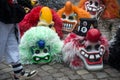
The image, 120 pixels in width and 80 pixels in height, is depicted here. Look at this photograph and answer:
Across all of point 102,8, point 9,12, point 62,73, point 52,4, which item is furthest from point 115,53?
point 52,4

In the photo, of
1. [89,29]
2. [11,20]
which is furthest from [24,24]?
[11,20]

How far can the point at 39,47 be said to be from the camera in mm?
4125

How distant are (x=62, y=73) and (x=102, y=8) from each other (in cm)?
260

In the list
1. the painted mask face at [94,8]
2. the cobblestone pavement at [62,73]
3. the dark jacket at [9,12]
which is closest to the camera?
the dark jacket at [9,12]

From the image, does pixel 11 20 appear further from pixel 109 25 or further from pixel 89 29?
pixel 109 25

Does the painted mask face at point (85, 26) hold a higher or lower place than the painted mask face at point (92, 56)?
higher

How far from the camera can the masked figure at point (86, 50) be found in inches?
156

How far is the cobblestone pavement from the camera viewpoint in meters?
3.79

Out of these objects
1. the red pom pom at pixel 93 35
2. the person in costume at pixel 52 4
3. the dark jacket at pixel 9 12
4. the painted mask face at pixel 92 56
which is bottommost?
the painted mask face at pixel 92 56

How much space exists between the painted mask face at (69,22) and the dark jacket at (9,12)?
6.91 ft

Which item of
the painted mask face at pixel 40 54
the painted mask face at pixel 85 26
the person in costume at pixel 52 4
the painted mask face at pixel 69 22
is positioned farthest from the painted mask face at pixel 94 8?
the painted mask face at pixel 40 54

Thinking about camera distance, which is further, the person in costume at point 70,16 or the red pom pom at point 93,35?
the person in costume at point 70,16

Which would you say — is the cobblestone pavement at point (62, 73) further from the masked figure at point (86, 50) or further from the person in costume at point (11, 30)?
the person in costume at point (11, 30)

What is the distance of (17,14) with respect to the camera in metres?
3.34
